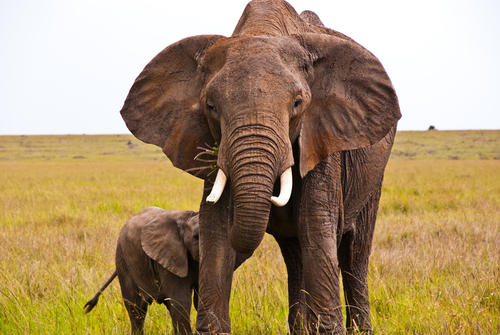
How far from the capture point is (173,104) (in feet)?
11.5

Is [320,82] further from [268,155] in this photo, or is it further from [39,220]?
[39,220]

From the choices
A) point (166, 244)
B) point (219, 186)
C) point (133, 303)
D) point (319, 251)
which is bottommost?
point (133, 303)

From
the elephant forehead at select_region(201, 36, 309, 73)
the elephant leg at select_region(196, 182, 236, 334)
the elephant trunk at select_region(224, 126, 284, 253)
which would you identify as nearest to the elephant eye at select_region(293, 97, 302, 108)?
the elephant forehead at select_region(201, 36, 309, 73)

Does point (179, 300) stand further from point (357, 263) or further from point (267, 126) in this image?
point (267, 126)

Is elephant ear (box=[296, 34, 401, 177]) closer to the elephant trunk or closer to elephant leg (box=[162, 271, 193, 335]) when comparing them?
the elephant trunk

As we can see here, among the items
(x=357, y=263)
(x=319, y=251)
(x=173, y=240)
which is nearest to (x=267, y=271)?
(x=357, y=263)

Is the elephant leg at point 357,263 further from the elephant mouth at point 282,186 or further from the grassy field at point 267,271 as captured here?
the elephant mouth at point 282,186

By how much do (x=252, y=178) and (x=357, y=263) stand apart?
236 cm

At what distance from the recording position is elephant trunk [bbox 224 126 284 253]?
2654 millimetres

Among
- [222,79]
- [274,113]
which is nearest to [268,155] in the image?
[274,113]

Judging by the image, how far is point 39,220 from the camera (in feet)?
30.2

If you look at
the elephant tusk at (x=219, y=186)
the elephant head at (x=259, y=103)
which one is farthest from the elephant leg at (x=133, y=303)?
the elephant tusk at (x=219, y=186)

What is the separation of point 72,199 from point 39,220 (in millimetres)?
4001

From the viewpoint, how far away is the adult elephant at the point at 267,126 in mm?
2721
